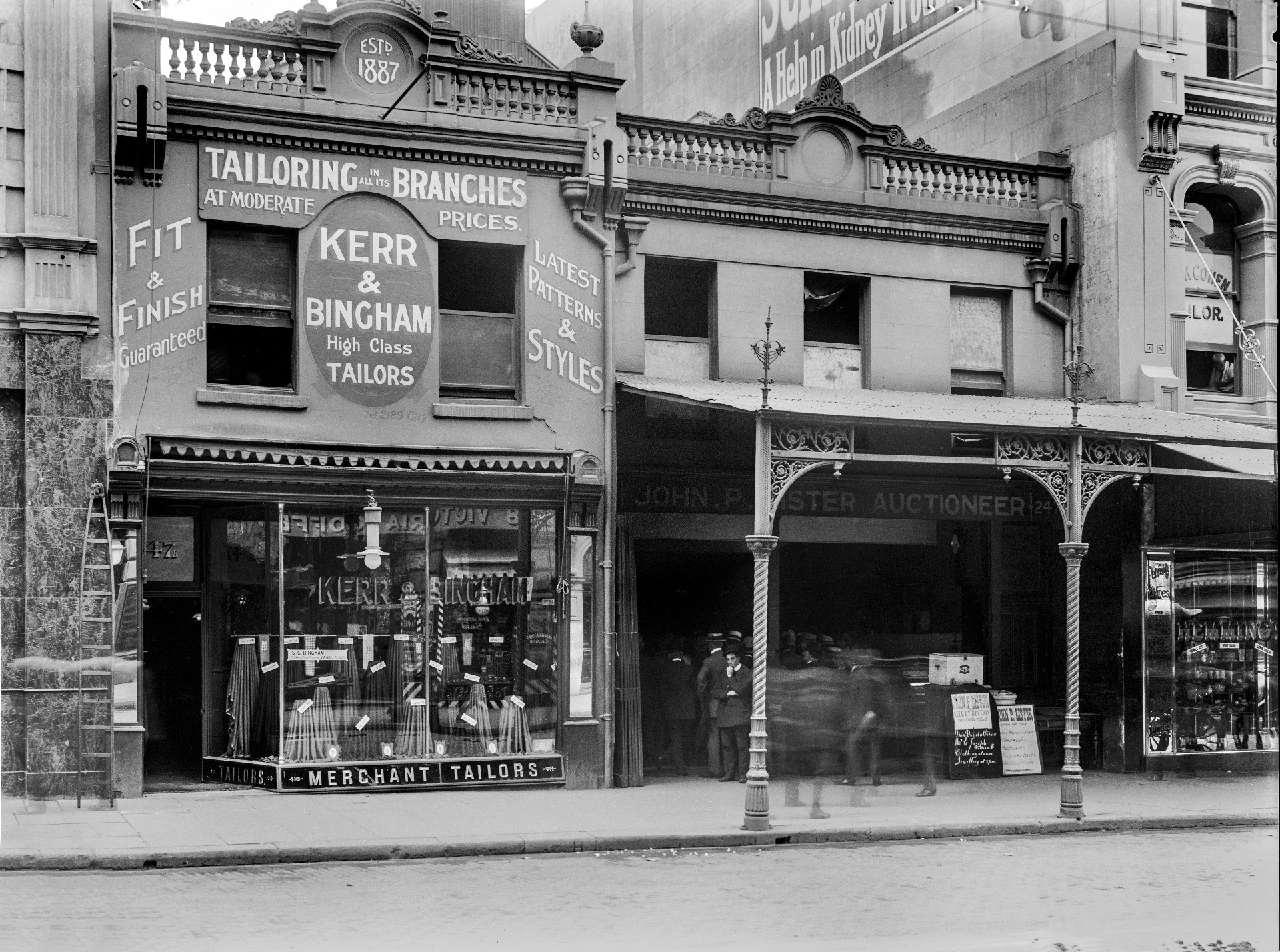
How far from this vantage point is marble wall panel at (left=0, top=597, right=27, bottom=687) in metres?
16.2

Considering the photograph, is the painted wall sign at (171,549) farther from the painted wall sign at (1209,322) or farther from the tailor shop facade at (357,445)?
the painted wall sign at (1209,322)

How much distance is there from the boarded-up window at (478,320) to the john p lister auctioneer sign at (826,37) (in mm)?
10123

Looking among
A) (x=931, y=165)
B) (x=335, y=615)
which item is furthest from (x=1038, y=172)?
(x=335, y=615)

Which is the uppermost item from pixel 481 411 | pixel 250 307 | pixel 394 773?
pixel 250 307

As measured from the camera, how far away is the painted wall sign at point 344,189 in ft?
57.3

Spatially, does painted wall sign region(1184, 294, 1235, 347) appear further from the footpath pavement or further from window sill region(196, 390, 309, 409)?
window sill region(196, 390, 309, 409)

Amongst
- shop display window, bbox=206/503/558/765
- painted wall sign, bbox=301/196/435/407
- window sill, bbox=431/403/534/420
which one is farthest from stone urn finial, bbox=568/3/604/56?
shop display window, bbox=206/503/558/765

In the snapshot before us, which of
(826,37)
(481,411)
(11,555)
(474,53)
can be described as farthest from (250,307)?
(826,37)

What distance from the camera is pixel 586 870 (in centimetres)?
1310

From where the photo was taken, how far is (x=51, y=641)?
1630 cm

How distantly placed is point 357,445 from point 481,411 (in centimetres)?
162

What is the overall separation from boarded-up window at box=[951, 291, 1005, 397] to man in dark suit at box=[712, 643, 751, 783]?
5.42 meters

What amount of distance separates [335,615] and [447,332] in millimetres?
3737

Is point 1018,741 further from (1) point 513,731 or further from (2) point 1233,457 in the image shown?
(1) point 513,731
